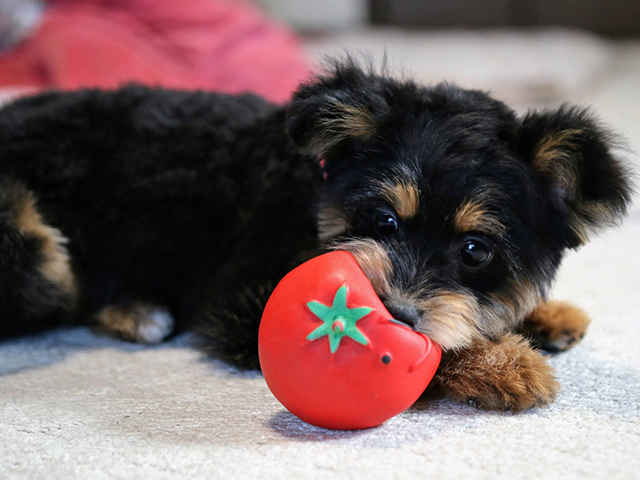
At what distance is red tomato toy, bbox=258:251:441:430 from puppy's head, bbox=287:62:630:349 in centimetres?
13

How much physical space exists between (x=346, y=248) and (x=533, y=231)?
56 cm

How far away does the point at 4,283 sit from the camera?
104 inches

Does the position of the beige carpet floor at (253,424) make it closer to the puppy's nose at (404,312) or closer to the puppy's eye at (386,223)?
the puppy's nose at (404,312)

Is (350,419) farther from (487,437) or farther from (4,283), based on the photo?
(4,283)

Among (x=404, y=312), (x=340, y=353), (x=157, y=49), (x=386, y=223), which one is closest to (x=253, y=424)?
(x=340, y=353)

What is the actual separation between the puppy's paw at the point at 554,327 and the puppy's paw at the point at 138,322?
1356mm

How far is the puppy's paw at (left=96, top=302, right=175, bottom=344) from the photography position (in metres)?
2.77

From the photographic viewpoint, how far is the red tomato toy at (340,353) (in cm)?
169

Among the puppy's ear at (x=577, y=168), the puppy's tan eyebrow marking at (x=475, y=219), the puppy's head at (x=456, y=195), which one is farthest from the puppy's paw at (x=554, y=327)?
the puppy's tan eyebrow marking at (x=475, y=219)

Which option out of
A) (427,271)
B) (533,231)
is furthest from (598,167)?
(427,271)

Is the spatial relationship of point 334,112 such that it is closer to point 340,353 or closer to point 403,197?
point 403,197

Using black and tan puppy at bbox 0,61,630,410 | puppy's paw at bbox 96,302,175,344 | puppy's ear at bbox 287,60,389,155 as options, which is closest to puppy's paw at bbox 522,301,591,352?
black and tan puppy at bbox 0,61,630,410

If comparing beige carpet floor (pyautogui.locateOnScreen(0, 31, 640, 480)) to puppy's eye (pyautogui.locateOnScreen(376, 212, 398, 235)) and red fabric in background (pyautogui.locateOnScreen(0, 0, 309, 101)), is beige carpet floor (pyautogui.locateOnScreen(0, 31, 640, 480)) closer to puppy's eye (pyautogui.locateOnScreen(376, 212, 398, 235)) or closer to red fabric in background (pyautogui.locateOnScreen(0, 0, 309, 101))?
puppy's eye (pyautogui.locateOnScreen(376, 212, 398, 235))

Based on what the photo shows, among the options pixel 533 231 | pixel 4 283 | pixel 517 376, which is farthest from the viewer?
pixel 4 283
